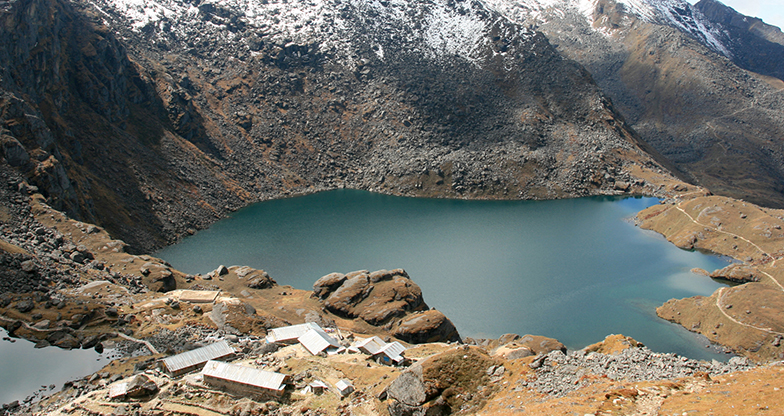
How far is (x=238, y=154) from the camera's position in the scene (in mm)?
110812

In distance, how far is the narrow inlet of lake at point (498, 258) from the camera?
48.2 meters

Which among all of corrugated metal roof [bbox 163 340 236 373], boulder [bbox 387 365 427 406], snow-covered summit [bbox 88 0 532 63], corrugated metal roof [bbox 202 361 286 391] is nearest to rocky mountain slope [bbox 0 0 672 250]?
snow-covered summit [bbox 88 0 532 63]

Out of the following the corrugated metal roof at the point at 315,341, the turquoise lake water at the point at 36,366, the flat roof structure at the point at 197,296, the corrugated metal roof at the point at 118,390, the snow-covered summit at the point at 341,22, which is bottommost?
the flat roof structure at the point at 197,296

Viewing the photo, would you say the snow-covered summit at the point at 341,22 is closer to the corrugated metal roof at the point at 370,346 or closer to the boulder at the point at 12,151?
the boulder at the point at 12,151

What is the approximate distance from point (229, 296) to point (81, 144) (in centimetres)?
5006

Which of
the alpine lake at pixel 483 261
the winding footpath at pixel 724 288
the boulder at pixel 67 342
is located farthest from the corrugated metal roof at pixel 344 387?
the winding footpath at pixel 724 288

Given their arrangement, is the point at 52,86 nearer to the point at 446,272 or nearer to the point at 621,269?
the point at 446,272

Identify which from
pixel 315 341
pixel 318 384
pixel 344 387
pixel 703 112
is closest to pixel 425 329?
pixel 315 341

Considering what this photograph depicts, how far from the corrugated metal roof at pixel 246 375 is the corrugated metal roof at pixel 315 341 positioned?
21.5 ft

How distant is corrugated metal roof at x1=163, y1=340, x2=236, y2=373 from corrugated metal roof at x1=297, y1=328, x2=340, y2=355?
477cm

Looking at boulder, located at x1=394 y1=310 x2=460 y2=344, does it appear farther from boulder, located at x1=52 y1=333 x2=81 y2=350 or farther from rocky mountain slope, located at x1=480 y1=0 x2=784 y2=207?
rocky mountain slope, located at x1=480 y1=0 x2=784 y2=207

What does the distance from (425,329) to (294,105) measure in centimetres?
10208

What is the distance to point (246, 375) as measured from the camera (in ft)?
75.0

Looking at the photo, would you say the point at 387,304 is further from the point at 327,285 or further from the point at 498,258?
the point at 498,258
